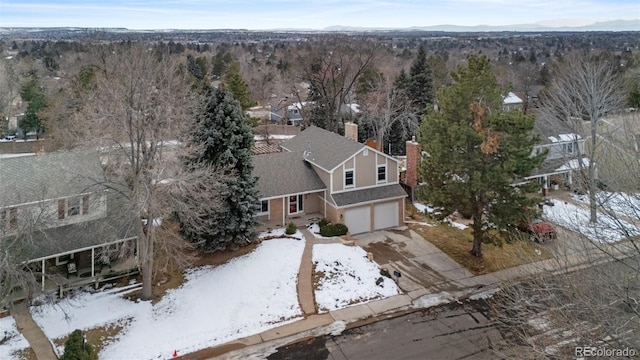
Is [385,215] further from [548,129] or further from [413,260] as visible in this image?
[548,129]

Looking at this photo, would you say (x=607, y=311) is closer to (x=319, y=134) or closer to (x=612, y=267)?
(x=612, y=267)

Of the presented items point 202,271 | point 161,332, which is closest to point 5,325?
point 161,332

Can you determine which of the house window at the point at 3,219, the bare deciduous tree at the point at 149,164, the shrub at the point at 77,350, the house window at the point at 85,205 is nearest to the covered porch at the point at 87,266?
the bare deciduous tree at the point at 149,164

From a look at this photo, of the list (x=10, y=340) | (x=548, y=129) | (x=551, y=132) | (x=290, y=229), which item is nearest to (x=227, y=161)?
(x=290, y=229)

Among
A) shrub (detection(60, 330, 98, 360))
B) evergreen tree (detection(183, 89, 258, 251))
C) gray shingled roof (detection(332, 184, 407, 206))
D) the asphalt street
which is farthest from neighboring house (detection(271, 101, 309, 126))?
shrub (detection(60, 330, 98, 360))

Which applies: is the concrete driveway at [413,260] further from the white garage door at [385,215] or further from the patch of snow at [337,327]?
the patch of snow at [337,327]

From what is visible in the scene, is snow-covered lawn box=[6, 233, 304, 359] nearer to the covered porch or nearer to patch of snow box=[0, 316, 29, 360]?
patch of snow box=[0, 316, 29, 360]
